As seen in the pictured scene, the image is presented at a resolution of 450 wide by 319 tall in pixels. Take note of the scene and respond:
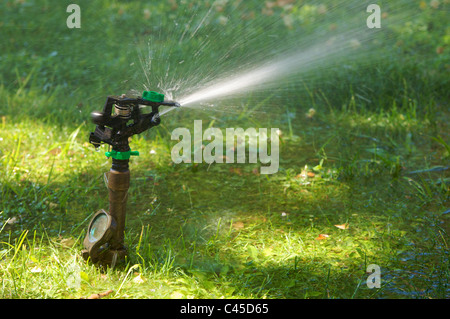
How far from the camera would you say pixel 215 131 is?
4117mm

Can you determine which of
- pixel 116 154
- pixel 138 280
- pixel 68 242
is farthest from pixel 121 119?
pixel 68 242

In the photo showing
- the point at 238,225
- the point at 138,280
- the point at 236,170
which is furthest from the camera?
the point at 236,170

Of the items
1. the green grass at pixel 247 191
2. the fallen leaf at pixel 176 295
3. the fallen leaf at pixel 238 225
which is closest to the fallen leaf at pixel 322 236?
the green grass at pixel 247 191

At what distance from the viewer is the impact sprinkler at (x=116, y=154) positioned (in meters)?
2.27

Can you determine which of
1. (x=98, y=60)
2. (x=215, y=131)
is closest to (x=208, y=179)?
(x=215, y=131)

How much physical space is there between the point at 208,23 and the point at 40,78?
2.09 meters

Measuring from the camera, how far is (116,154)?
2312mm

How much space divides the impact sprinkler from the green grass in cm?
12

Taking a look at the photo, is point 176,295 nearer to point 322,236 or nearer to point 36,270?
point 36,270

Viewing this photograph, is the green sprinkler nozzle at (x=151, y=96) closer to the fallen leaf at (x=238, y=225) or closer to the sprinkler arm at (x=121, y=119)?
the sprinkler arm at (x=121, y=119)

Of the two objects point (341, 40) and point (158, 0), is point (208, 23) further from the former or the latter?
point (341, 40)

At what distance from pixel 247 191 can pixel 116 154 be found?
4.06ft

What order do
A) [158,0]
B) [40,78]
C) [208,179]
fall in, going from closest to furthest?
[208,179] < [40,78] < [158,0]
